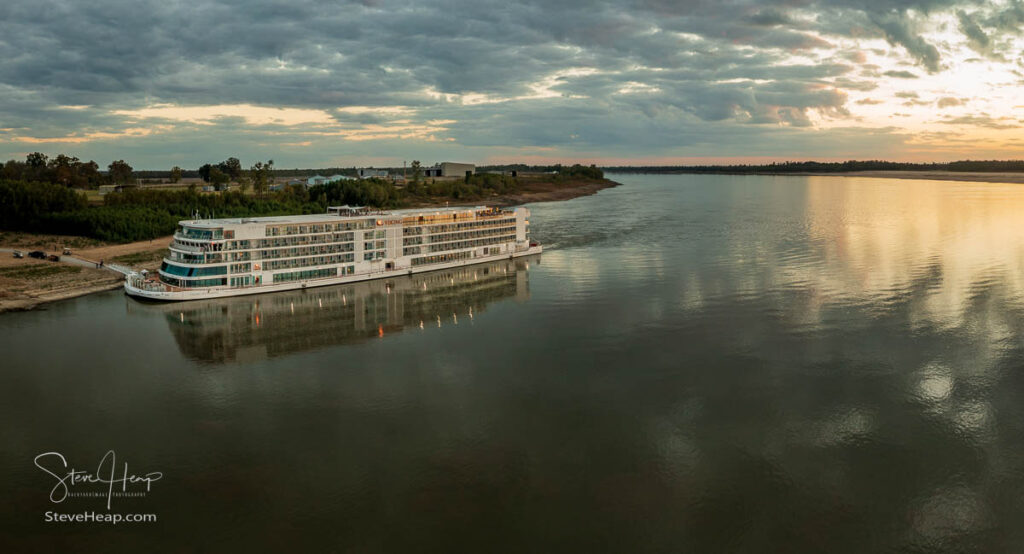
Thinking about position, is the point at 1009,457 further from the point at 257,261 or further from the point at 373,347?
the point at 257,261

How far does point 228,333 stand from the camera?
6744 cm

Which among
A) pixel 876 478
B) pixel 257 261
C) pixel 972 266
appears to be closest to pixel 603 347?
pixel 876 478

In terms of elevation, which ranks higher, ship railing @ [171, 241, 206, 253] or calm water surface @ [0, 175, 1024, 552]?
ship railing @ [171, 241, 206, 253]

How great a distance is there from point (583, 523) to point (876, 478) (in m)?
18.9

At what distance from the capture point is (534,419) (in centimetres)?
4584

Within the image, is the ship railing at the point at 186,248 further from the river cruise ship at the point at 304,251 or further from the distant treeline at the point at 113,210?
→ the distant treeline at the point at 113,210

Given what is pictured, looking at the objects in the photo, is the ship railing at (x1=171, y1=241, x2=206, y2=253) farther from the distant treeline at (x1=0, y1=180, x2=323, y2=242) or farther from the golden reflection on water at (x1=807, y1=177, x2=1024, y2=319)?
the golden reflection on water at (x1=807, y1=177, x2=1024, y2=319)

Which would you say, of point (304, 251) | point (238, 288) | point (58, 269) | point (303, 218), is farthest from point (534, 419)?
point (58, 269)

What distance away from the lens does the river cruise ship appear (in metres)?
81.0

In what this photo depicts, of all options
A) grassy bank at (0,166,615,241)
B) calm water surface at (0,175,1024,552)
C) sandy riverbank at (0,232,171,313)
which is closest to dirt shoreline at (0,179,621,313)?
sandy riverbank at (0,232,171,313)

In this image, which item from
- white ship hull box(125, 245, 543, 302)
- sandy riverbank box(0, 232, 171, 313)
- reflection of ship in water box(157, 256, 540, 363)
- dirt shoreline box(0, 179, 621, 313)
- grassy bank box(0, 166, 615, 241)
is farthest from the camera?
grassy bank box(0, 166, 615, 241)

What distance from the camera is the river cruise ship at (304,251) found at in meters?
81.0
